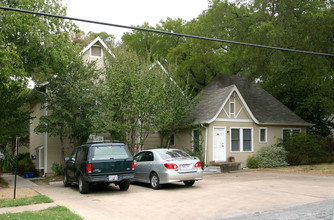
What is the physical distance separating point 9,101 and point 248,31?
1505 centimetres

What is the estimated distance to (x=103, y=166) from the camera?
1270 centimetres

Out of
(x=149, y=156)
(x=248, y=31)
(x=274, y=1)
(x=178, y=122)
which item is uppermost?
(x=274, y=1)

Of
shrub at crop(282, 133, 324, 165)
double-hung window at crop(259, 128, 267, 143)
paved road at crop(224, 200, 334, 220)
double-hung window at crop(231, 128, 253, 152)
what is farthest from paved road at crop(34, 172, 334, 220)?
double-hung window at crop(259, 128, 267, 143)

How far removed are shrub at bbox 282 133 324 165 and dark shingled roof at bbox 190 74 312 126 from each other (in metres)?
1.85

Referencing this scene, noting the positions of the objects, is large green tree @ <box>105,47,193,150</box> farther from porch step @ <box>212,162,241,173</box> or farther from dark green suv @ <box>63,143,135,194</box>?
dark green suv @ <box>63,143,135,194</box>

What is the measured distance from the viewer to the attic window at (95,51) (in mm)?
23656

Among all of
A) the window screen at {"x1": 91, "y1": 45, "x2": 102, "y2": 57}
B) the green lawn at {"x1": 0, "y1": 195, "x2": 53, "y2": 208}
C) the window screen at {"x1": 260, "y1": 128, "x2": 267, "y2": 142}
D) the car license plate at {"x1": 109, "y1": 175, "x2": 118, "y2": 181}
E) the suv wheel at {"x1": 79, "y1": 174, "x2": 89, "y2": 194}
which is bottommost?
the green lawn at {"x1": 0, "y1": 195, "x2": 53, "y2": 208}

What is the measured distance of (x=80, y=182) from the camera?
1330 cm

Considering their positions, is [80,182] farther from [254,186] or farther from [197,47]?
[197,47]

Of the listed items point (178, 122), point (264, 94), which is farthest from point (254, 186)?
point (264, 94)

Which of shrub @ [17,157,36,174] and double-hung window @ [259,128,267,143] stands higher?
double-hung window @ [259,128,267,143]

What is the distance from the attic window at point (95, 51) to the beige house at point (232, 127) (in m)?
6.83

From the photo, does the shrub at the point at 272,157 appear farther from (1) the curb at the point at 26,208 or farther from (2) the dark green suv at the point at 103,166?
(1) the curb at the point at 26,208

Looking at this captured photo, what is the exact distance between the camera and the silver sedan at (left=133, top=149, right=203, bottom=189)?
13539 millimetres
